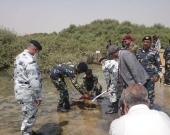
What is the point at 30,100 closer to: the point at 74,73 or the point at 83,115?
the point at 74,73

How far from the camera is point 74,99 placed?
6652mm

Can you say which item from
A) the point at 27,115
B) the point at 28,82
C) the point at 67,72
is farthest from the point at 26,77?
the point at 67,72

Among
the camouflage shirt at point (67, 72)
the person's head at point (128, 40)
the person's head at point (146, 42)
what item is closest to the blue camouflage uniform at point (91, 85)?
the camouflage shirt at point (67, 72)

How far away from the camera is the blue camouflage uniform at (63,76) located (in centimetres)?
514

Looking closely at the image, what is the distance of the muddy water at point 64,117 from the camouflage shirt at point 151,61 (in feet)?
4.66

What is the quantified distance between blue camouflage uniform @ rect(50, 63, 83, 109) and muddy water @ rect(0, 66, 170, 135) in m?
0.40

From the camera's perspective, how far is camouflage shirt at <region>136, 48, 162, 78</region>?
4711mm

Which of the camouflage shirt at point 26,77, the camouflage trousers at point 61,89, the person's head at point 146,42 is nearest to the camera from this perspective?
the camouflage shirt at point 26,77

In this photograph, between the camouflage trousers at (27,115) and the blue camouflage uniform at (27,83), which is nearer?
the blue camouflage uniform at (27,83)

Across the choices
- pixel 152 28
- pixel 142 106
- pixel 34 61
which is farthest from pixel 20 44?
pixel 152 28

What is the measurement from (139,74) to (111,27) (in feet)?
90.0

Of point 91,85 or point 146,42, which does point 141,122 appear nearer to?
point 146,42

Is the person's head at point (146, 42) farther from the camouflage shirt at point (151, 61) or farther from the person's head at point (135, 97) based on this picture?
the person's head at point (135, 97)

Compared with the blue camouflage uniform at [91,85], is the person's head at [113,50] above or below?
above
